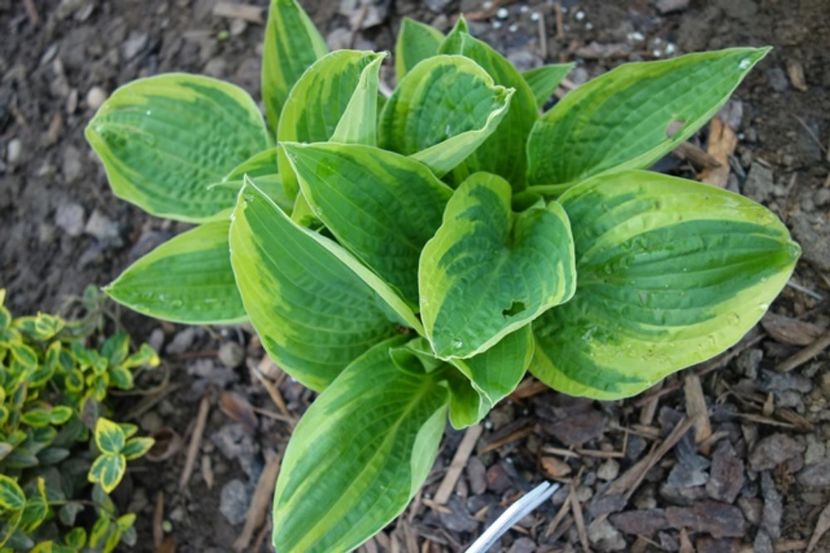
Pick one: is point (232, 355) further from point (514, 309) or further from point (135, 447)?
point (514, 309)

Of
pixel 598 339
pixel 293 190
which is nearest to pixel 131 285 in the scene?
pixel 293 190

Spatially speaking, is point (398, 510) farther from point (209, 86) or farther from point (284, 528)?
point (209, 86)

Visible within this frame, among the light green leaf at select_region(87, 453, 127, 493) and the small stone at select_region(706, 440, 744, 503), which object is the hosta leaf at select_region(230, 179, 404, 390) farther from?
the small stone at select_region(706, 440, 744, 503)

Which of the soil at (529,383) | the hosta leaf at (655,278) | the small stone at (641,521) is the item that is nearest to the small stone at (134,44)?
the soil at (529,383)

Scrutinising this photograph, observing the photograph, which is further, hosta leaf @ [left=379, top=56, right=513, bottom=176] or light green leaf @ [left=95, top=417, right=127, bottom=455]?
light green leaf @ [left=95, top=417, right=127, bottom=455]

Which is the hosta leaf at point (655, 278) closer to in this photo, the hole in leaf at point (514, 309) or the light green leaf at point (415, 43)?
the hole in leaf at point (514, 309)

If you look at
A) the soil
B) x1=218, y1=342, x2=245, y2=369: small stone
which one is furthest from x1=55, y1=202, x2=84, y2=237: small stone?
x1=218, y1=342, x2=245, y2=369: small stone
